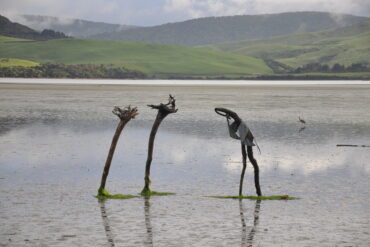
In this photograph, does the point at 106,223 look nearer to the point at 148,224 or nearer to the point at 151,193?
the point at 148,224

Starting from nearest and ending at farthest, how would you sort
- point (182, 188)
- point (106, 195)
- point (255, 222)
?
point (255, 222) < point (106, 195) < point (182, 188)

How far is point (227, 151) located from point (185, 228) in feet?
53.2

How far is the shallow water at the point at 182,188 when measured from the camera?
16.8m

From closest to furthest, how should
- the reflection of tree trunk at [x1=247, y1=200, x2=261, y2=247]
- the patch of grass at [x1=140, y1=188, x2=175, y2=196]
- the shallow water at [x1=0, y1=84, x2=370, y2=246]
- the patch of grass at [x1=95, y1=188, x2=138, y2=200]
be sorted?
the reflection of tree trunk at [x1=247, y1=200, x2=261, y2=247], the shallow water at [x1=0, y1=84, x2=370, y2=246], the patch of grass at [x1=95, y1=188, x2=138, y2=200], the patch of grass at [x1=140, y1=188, x2=175, y2=196]


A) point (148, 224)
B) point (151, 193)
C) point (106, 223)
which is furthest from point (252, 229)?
point (151, 193)

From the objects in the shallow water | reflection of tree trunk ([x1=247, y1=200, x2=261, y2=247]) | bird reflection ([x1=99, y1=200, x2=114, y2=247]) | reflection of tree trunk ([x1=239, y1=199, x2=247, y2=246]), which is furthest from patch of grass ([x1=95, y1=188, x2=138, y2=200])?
reflection of tree trunk ([x1=247, y1=200, x2=261, y2=247])

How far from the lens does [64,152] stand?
3238 cm

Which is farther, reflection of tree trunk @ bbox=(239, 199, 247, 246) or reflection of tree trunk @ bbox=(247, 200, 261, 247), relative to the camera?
reflection of tree trunk @ bbox=(247, 200, 261, 247)

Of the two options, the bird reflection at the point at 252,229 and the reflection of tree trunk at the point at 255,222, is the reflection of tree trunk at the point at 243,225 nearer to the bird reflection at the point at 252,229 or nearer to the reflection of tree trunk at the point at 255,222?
the bird reflection at the point at 252,229

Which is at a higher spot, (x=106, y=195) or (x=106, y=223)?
(x=106, y=195)

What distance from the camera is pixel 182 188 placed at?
919 inches

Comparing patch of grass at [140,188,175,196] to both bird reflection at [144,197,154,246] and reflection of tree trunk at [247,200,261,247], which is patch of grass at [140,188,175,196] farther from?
reflection of tree trunk at [247,200,261,247]

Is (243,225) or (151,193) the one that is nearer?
(243,225)

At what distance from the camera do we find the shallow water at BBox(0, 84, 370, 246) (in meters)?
16.8
